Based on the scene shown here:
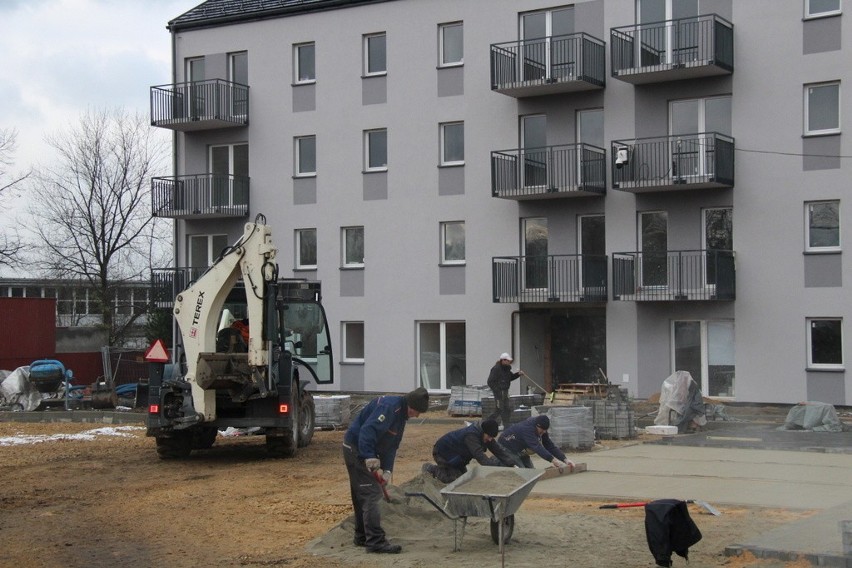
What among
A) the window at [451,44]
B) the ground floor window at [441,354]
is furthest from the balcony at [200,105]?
the ground floor window at [441,354]

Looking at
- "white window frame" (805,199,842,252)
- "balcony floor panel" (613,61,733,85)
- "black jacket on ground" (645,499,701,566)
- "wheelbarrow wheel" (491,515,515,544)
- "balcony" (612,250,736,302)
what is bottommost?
"wheelbarrow wheel" (491,515,515,544)

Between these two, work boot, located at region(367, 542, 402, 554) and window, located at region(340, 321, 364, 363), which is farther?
window, located at region(340, 321, 364, 363)

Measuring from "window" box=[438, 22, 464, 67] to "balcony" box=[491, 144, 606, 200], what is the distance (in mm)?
3670

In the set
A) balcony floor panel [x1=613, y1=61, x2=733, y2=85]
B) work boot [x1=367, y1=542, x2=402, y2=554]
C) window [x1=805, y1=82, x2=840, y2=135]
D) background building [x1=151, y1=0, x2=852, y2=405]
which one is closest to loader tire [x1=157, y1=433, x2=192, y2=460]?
work boot [x1=367, y1=542, x2=402, y2=554]

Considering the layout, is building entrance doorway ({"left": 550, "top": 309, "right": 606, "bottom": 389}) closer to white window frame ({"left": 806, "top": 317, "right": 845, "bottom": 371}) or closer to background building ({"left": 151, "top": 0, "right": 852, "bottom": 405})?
background building ({"left": 151, "top": 0, "right": 852, "bottom": 405})

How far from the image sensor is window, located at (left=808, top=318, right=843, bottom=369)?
2861 cm

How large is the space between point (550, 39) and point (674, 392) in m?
12.6

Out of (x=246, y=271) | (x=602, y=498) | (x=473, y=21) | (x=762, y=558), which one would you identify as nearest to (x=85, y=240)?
(x=473, y=21)

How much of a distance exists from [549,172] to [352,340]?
8799mm

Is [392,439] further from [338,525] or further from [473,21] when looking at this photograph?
[473,21]

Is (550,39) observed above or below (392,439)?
above

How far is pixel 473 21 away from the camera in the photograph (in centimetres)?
3416

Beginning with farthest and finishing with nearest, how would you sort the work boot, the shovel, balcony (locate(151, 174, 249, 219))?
balcony (locate(151, 174, 249, 219))
the shovel
the work boot

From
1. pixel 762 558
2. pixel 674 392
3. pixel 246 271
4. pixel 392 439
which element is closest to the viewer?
pixel 762 558
